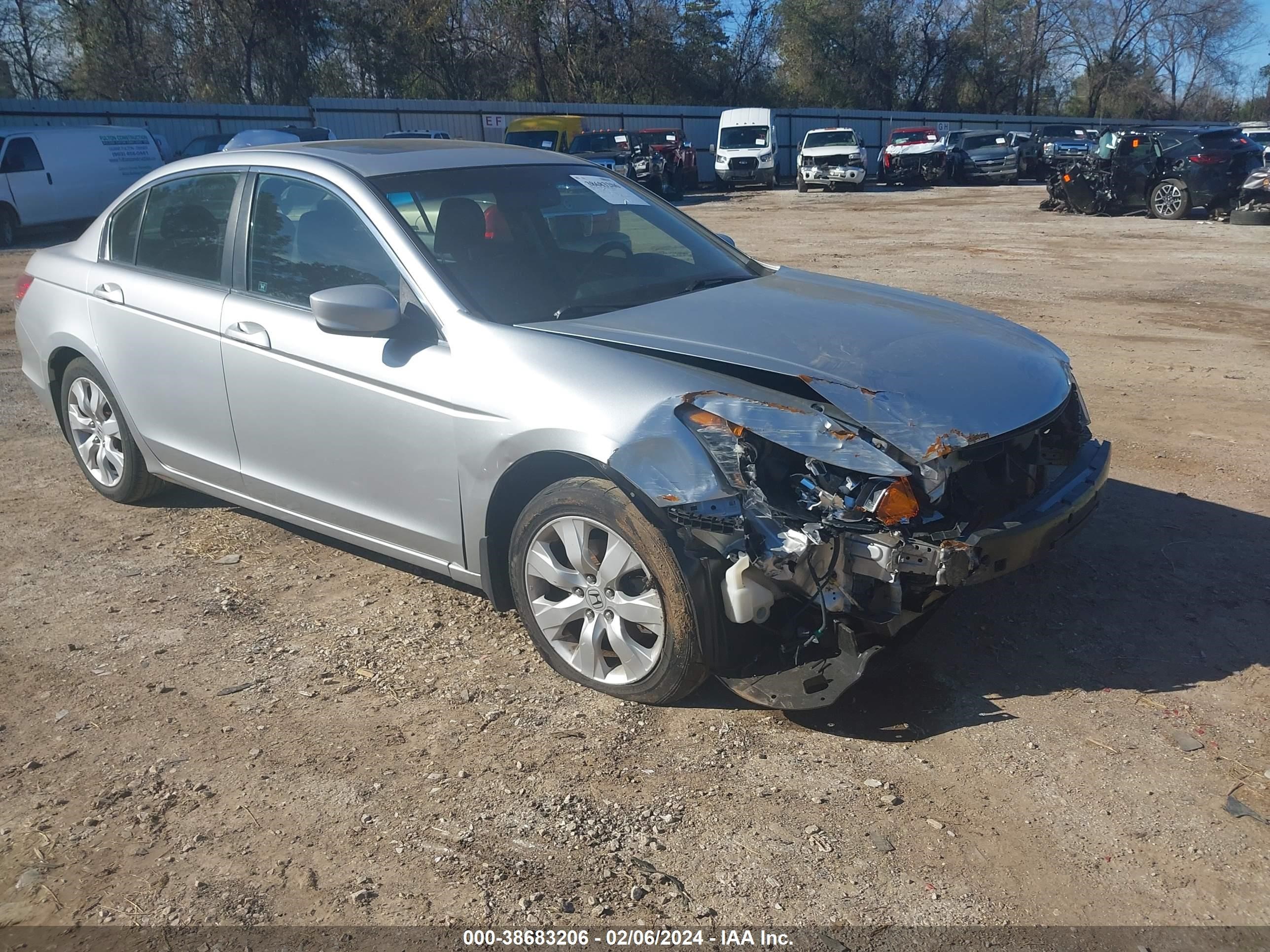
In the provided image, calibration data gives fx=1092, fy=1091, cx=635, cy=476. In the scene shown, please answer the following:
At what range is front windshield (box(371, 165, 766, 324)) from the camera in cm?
394

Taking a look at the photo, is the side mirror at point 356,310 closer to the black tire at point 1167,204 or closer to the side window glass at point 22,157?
the side window glass at point 22,157

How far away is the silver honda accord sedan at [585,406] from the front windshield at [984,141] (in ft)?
103

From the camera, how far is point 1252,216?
18.5 meters

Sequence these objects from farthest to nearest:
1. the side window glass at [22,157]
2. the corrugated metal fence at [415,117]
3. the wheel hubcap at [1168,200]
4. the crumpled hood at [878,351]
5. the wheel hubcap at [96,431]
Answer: the corrugated metal fence at [415,117]
the wheel hubcap at [1168,200]
the side window glass at [22,157]
the wheel hubcap at [96,431]
the crumpled hood at [878,351]

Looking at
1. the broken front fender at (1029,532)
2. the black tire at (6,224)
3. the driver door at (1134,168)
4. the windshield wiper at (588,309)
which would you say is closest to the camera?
the broken front fender at (1029,532)

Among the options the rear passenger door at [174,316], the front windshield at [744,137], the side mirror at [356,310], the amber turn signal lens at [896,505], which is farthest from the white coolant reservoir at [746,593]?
the front windshield at [744,137]

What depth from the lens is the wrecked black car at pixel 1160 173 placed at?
18719 mm

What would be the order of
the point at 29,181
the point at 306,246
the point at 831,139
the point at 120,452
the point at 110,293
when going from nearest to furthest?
the point at 306,246 → the point at 110,293 → the point at 120,452 → the point at 29,181 → the point at 831,139

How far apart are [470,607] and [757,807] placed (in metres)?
1.66

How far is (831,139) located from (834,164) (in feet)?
4.60

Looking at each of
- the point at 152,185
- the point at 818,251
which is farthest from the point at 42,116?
the point at 152,185

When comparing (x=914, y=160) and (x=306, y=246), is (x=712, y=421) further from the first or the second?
(x=914, y=160)

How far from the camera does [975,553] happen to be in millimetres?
3117

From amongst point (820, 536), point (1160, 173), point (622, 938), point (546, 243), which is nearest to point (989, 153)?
point (1160, 173)
